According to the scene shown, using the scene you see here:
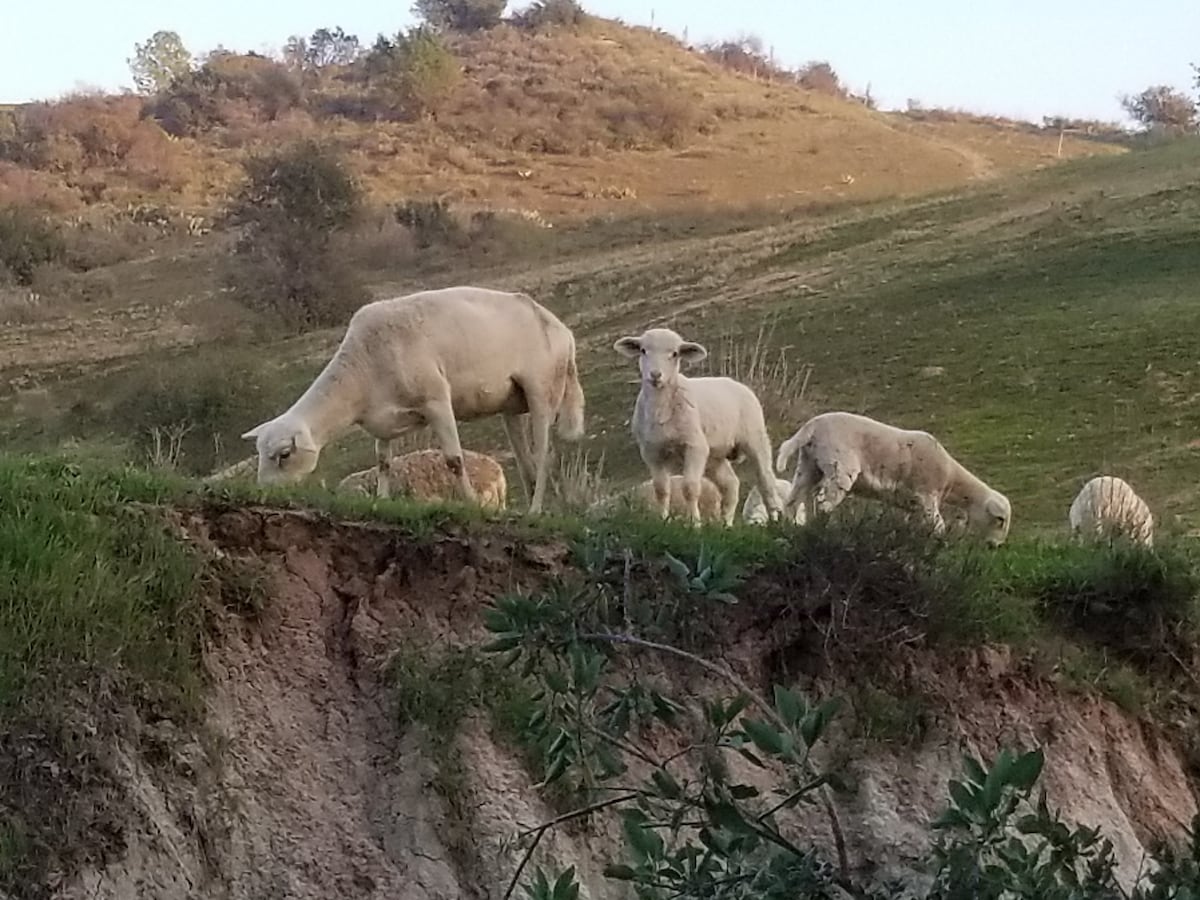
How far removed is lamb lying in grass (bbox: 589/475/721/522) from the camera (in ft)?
36.5

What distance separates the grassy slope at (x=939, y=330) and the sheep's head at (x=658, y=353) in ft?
29.5

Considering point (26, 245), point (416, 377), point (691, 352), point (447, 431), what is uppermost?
point (691, 352)

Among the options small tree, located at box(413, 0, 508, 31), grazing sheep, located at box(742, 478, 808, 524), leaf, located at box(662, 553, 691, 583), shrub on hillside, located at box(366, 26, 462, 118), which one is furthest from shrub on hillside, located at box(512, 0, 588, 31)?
leaf, located at box(662, 553, 691, 583)

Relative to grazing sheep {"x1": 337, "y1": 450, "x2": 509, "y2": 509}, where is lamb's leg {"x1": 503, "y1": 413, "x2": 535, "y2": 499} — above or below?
above

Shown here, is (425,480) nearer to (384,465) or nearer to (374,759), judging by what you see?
(384,465)

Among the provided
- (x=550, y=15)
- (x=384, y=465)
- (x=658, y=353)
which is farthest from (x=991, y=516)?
(x=550, y=15)

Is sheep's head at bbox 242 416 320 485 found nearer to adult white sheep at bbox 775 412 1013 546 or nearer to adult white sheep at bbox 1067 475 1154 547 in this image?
adult white sheep at bbox 775 412 1013 546

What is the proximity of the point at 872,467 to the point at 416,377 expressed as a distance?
13.4ft

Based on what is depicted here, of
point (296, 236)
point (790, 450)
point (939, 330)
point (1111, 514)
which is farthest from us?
point (296, 236)

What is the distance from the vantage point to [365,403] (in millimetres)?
11484

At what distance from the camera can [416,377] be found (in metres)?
11.3

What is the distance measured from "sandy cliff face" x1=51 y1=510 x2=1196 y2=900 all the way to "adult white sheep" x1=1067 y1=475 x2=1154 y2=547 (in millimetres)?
1866

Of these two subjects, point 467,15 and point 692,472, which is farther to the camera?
point 467,15

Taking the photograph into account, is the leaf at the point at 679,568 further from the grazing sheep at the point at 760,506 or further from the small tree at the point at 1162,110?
the small tree at the point at 1162,110
